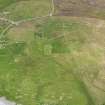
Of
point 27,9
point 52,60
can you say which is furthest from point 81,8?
point 52,60

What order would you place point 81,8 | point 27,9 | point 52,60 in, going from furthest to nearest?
point 81,8, point 27,9, point 52,60

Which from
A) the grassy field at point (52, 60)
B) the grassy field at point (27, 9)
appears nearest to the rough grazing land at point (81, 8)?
the grassy field at point (52, 60)

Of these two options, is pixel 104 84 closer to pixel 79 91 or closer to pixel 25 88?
pixel 79 91

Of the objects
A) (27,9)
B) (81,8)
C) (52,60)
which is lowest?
(52,60)

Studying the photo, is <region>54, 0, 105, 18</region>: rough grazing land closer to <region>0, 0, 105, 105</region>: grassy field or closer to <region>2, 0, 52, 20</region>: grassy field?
<region>0, 0, 105, 105</region>: grassy field

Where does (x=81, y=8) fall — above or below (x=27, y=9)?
below

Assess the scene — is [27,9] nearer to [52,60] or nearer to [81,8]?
[81,8]

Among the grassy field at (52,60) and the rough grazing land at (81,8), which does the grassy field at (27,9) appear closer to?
the grassy field at (52,60)

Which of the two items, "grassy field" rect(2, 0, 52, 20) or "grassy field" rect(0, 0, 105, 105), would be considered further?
"grassy field" rect(2, 0, 52, 20)

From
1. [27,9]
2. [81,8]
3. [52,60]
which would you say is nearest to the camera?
[52,60]

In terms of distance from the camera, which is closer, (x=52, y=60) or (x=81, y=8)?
(x=52, y=60)

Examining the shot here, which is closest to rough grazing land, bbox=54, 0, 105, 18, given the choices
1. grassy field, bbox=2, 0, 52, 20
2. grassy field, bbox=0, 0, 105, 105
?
grassy field, bbox=0, 0, 105, 105
